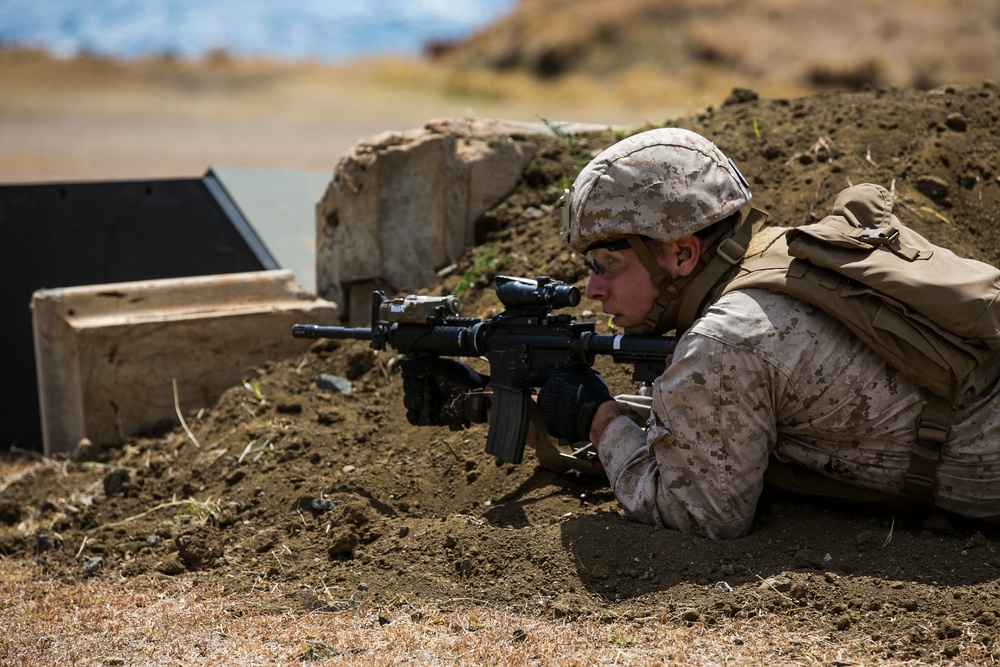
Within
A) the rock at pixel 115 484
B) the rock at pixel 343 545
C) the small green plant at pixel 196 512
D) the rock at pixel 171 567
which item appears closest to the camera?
the rock at pixel 343 545

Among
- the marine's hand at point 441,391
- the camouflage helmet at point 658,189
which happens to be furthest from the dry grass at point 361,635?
the camouflage helmet at point 658,189

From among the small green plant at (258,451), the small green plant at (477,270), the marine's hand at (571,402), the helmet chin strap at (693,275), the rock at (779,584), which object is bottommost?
the small green plant at (258,451)

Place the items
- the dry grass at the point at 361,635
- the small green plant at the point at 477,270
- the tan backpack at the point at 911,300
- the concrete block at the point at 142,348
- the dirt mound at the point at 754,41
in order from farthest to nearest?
the dirt mound at the point at 754,41 → the concrete block at the point at 142,348 → the small green plant at the point at 477,270 → the tan backpack at the point at 911,300 → the dry grass at the point at 361,635

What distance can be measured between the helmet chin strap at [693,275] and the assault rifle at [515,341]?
106 millimetres

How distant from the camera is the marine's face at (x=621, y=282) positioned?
3.75 metres

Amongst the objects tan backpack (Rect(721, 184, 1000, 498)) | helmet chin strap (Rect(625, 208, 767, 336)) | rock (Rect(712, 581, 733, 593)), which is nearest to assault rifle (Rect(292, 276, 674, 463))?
helmet chin strap (Rect(625, 208, 767, 336))

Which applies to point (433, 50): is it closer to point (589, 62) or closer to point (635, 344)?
point (589, 62)

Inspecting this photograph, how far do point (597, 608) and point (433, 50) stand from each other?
43892 millimetres

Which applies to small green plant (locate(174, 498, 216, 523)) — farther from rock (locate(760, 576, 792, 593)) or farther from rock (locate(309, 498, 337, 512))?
rock (locate(760, 576, 792, 593))

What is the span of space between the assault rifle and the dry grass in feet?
2.78

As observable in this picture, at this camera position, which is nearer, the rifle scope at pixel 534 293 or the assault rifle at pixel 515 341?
the assault rifle at pixel 515 341

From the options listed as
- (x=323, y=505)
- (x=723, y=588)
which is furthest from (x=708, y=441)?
(x=323, y=505)

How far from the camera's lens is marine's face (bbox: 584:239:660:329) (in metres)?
3.75

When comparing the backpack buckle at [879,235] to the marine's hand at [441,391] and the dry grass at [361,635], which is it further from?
the marine's hand at [441,391]
